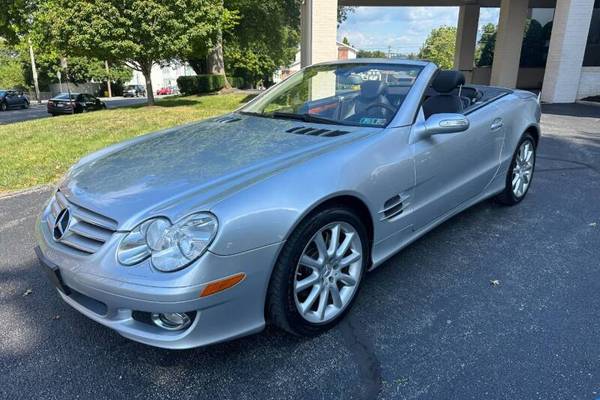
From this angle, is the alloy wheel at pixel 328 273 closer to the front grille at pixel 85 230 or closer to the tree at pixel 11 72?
the front grille at pixel 85 230

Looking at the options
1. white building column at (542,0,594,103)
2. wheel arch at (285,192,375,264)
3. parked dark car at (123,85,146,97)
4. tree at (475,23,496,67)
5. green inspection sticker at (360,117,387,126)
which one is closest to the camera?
wheel arch at (285,192,375,264)

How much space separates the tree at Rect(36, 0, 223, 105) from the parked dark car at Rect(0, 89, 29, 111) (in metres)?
20.2

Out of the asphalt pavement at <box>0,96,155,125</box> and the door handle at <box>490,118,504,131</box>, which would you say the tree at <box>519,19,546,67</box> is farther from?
the door handle at <box>490,118,504,131</box>

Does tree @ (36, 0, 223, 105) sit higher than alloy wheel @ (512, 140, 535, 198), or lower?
higher

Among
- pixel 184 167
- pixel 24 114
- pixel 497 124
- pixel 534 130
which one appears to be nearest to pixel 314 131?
pixel 184 167

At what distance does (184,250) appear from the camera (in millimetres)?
1950

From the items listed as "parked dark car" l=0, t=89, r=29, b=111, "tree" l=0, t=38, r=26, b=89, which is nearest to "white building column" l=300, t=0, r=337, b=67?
"parked dark car" l=0, t=89, r=29, b=111

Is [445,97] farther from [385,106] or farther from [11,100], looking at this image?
[11,100]

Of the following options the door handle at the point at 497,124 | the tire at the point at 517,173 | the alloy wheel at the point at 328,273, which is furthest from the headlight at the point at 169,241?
the tire at the point at 517,173

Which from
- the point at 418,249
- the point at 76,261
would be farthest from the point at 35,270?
the point at 418,249

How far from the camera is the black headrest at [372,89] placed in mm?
3320

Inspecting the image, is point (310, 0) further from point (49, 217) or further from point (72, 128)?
point (49, 217)

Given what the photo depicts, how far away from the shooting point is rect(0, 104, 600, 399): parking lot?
2148 millimetres

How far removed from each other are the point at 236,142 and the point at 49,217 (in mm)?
1176
